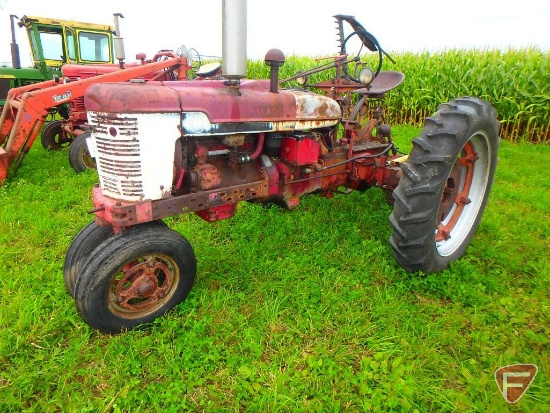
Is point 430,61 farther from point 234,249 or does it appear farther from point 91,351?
point 91,351

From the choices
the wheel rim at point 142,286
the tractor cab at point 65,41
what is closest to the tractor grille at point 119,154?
the wheel rim at point 142,286

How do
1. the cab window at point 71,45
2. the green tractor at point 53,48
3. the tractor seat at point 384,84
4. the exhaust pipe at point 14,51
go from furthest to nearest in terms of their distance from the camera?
1. the cab window at point 71,45
2. the green tractor at point 53,48
3. the exhaust pipe at point 14,51
4. the tractor seat at point 384,84

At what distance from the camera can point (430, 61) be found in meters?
8.30

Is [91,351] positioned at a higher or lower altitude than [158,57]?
lower

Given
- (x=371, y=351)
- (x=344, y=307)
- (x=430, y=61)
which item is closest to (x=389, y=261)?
(x=344, y=307)

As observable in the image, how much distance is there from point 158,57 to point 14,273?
13.7 feet

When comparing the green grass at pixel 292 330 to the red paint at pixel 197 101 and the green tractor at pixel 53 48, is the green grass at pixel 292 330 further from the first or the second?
the green tractor at pixel 53 48

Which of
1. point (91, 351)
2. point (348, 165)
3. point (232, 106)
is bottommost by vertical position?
point (91, 351)

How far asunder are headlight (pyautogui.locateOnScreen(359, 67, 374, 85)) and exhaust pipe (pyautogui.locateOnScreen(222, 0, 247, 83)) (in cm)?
130

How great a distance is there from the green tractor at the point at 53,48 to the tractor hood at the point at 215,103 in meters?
6.09

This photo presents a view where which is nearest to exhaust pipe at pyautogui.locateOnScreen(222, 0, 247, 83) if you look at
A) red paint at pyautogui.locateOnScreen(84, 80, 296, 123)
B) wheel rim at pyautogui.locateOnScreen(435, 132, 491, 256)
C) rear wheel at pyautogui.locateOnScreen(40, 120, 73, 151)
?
red paint at pyautogui.locateOnScreen(84, 80, 296, 123)

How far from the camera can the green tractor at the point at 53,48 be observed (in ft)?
23.3
